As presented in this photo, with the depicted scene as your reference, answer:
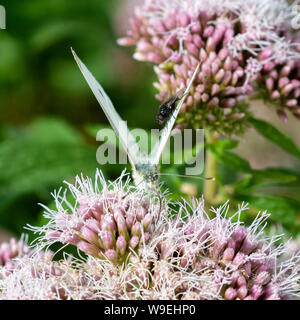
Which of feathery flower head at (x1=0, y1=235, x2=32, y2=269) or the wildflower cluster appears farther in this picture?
feathery flower head at (x1=0, y1=235, x2=32, y2=269)

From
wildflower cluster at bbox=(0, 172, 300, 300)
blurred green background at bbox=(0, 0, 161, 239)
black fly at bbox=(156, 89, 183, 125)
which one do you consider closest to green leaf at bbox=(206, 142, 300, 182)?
black fly at bbox=(156, 89, 183, 125)

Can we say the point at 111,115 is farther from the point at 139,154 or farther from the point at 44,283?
the point at 44,283

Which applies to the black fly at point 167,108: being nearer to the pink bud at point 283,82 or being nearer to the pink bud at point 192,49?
the pink bud at point 192,49

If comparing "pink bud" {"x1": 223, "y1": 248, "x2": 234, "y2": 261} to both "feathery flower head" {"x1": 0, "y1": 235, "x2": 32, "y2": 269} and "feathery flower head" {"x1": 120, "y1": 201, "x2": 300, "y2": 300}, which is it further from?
"feathery flower head" {"x1": 0, "y1": 235, "x2": 32, "y2": 269}

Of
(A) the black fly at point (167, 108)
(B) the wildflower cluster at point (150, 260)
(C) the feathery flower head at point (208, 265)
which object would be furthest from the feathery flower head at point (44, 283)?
(A) the black fly at point (167, 108)

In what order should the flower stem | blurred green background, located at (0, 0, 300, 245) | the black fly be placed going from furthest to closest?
1. blurred green background, located at (0, 0, 300, 245)
2. the flower stem
3. the black fly

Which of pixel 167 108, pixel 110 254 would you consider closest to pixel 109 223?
pixel 110 254

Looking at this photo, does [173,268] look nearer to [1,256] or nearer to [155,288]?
[155,288]
